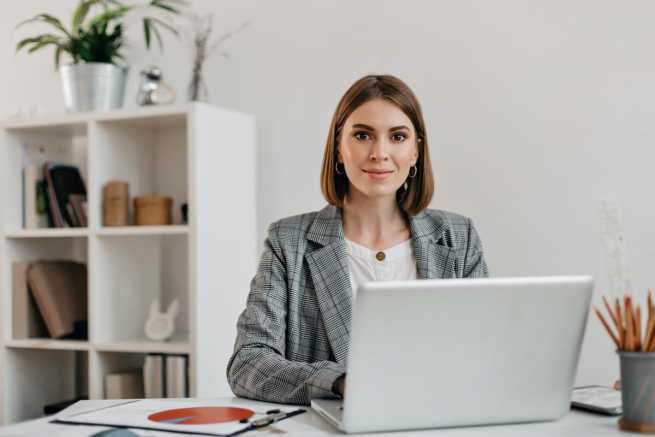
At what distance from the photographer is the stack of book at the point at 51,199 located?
3.19 metres

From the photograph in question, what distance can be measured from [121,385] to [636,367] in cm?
225

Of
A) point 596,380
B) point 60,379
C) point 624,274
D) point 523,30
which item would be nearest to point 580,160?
point 523,30

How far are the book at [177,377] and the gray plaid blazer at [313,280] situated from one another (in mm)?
1110

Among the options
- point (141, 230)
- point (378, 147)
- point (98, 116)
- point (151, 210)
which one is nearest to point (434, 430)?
point (378, 147)

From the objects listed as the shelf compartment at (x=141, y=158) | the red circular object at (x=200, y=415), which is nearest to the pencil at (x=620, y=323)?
the red circular object at (x=200, y=415)

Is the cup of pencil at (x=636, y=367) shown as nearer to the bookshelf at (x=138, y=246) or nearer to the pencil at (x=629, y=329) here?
the pencil at (x=629, y=329)

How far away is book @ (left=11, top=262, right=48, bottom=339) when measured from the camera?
10.4 ft

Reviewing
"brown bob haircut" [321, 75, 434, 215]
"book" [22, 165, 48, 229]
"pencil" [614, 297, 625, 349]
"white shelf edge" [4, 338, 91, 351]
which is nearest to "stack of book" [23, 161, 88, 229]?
"book" [22, 165, 48, 229]

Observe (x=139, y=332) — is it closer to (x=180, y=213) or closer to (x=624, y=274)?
(x=180, y=213)

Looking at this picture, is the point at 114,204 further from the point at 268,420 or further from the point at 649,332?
the point at 649,332

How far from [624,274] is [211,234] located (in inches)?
74.0

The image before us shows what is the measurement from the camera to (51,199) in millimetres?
3205

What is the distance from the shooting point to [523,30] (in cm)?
263

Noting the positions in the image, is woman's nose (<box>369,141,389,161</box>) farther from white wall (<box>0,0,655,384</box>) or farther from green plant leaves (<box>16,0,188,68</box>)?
green plant leaves (<box>16,0,188,68</box>)
